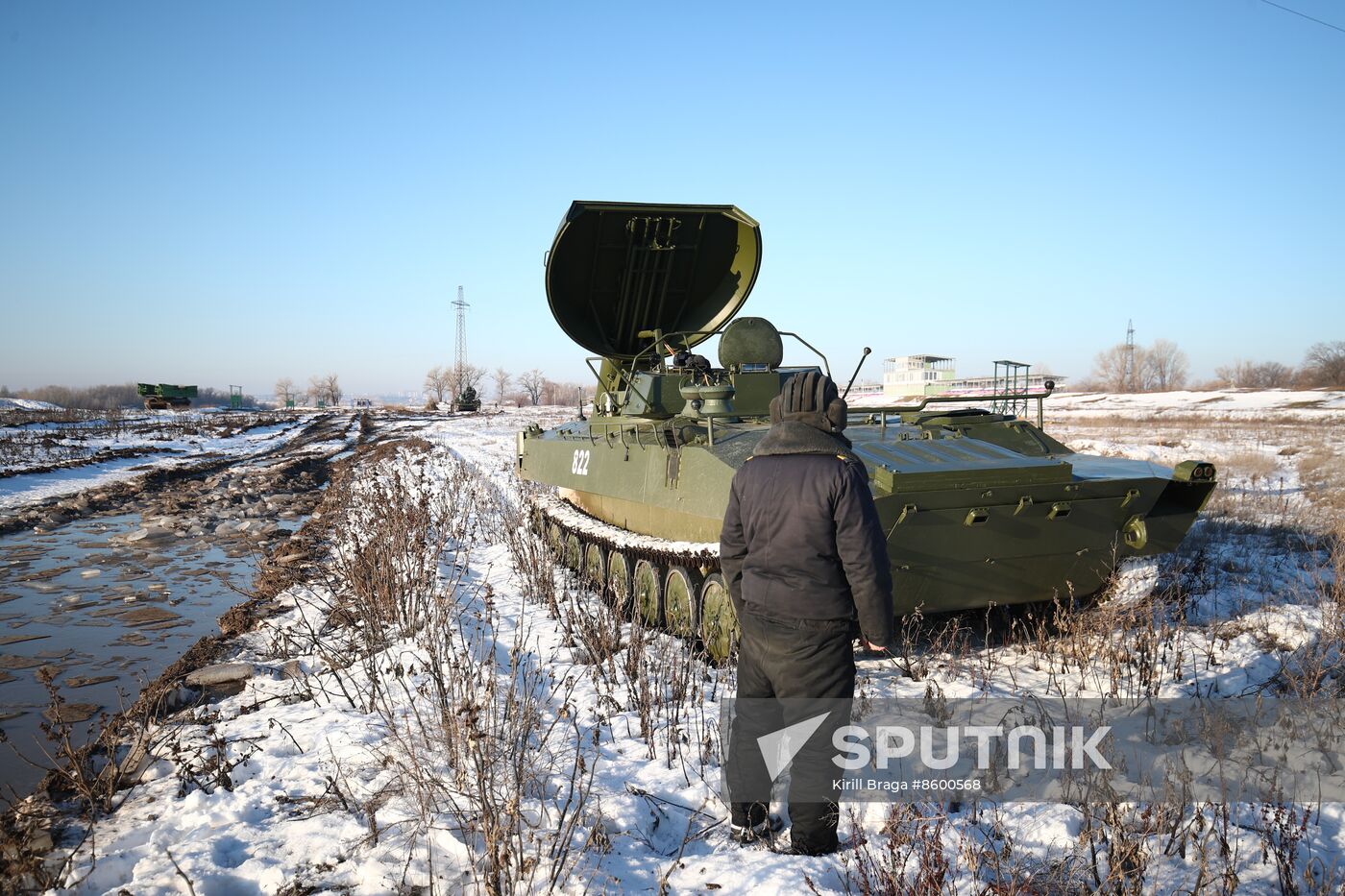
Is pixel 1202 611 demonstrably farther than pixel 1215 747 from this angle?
Yes

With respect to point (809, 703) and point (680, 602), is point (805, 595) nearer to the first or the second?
point (809, 703)

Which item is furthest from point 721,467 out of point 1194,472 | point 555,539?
point 555,539

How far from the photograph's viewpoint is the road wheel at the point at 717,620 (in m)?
5.22

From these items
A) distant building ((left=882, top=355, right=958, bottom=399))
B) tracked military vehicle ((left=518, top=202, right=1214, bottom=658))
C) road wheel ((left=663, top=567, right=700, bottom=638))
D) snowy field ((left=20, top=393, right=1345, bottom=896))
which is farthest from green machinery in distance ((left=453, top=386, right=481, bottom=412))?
road wheel ((left=663, top=567, right=700, bottom=638))

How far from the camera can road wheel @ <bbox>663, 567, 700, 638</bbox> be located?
5.80 m

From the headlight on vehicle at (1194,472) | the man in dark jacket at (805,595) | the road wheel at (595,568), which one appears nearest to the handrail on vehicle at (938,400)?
the headlight on vehicle at (1194,472)

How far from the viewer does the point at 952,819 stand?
131 inches

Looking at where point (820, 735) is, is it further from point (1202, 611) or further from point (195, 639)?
point (195, 639)

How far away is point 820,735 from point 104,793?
2967mm

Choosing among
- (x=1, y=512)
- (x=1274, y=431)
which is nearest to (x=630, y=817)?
(x=1, y=512)

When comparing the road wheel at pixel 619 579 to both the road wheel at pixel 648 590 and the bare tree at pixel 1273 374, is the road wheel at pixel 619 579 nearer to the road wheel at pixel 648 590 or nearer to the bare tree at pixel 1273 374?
the road wheel at pixel 648 590

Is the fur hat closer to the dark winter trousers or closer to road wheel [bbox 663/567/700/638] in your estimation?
the dark winter trousers

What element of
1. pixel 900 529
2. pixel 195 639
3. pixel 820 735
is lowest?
pixel 195 639

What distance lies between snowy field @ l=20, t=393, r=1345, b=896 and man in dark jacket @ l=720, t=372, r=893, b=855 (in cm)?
21
